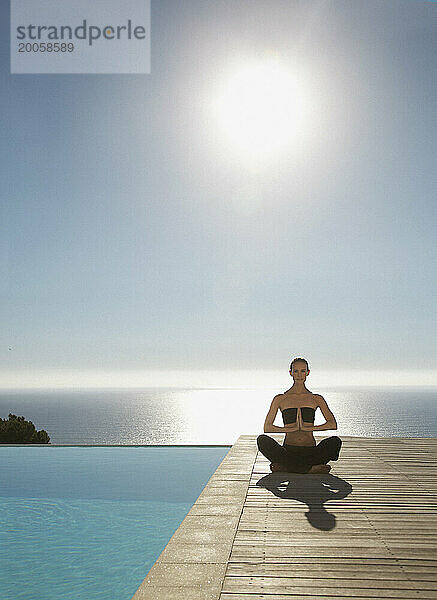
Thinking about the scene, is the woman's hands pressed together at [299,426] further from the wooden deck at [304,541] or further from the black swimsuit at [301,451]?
the wooden deck at [304,541]

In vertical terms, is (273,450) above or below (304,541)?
below

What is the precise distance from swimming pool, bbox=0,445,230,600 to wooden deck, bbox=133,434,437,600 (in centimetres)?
111

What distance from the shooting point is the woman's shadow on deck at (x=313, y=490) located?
155 inches

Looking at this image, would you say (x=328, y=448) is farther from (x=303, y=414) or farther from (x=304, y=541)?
(x=304, y=541)

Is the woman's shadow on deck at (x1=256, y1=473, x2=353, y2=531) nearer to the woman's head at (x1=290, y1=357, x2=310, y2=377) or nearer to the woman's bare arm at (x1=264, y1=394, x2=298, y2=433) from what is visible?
the woman's bare arm at (x1=264, y1=394, x2=298, y2=433)

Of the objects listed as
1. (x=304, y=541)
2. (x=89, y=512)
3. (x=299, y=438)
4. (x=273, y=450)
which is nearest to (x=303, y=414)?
(x=299, y=438)

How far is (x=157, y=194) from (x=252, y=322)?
132539 mm

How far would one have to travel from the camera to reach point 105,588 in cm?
441

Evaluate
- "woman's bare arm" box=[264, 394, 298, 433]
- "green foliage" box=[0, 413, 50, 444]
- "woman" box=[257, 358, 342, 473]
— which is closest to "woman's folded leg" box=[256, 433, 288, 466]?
"woman" box=[257, 358, 342, 473]

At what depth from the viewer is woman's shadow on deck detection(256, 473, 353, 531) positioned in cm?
393

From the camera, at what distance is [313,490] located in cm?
493

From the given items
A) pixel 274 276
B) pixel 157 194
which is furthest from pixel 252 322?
pixel 157 194

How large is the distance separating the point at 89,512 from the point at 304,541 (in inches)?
162

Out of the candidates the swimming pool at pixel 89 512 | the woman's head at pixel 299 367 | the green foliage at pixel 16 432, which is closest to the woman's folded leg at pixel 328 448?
the woman's head at pixel 299 367
